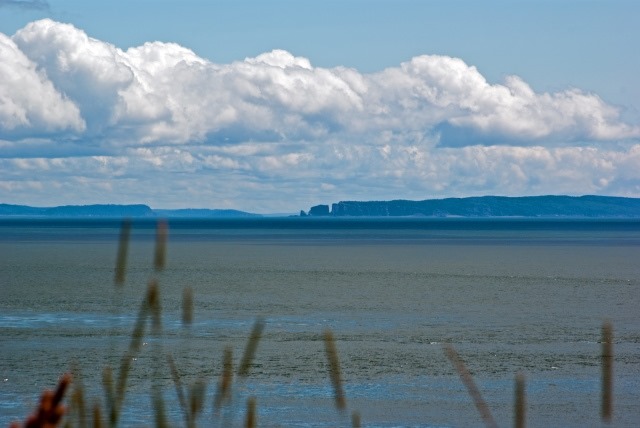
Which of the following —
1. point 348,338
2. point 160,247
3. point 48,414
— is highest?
point 160,247

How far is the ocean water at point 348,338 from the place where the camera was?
25822 mm

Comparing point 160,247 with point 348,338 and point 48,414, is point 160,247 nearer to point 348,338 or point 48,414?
point 48,414

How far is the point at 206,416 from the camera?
25188mm

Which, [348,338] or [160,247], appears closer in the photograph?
[160,247]

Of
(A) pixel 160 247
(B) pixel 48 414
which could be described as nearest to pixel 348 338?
(A) pixel 160 247

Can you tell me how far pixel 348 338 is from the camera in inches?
1523

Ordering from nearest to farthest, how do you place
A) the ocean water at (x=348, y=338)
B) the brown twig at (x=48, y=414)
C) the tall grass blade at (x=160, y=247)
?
the brown twig at (x=48, y=414), the tall grass blade at (x=160, y=247), the ocean water at (x=348, y=338)

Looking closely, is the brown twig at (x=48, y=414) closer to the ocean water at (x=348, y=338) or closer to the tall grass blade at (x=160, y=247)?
the tall grass blade at (x=160, y=247)

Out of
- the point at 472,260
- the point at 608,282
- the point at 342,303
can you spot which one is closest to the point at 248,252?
the point at 472,260

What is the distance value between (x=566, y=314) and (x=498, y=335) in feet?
30.0

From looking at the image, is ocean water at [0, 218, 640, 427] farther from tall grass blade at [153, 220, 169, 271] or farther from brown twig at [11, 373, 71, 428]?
brown twig at [11, 373, 71, 428]

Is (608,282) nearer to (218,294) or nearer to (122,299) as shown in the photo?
(218,294)

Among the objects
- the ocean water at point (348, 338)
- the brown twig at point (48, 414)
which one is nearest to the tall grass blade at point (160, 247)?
the ocean water at point (348, 338)

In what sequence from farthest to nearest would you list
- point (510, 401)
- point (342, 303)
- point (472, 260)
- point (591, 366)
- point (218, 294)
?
point (472, 260) → point (218, 294) → point (342, 303) → point (591, 366) → point (510, 401)
